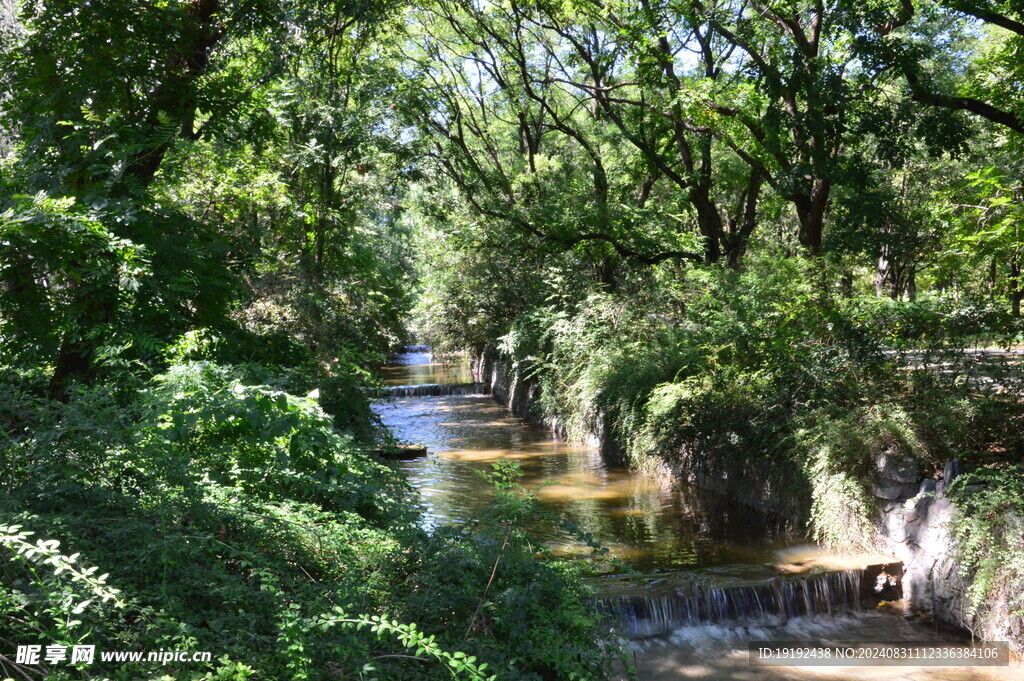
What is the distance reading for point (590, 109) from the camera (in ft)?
68.3

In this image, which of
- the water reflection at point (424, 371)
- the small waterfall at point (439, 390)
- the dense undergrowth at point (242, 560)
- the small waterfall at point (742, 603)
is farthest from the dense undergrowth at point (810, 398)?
the water reflection at point (424, 371)

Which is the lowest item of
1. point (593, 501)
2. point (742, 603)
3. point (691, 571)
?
point (742, 603)

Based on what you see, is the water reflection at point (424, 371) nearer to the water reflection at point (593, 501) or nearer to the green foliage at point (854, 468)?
the water reflection at point (593, 501)

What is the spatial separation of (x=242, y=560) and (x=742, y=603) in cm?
508

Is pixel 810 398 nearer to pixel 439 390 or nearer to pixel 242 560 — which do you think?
pixel 242 560

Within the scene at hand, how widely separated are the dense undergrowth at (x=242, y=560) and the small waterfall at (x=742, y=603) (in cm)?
256

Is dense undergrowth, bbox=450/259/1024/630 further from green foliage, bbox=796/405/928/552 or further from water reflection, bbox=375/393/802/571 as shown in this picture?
water reflection, bbox=375/393/802/571

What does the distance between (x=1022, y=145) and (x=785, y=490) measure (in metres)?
6.41

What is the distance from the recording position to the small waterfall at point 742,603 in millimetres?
6961

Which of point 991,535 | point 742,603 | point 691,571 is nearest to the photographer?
point 991,535

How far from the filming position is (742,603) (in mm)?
7184

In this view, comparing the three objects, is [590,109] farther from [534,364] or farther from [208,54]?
[208,54]

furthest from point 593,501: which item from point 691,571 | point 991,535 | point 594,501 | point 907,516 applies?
point 991,535

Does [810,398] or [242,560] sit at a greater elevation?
Answer: [810,398]
